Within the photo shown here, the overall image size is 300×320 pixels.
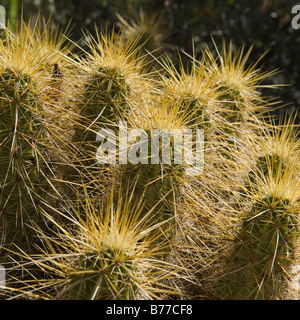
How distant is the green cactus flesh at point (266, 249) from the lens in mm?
1451

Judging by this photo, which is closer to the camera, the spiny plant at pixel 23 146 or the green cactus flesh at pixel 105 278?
the green cactus flesh at pixel 105 278

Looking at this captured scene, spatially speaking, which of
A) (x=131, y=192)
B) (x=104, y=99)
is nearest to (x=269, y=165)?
(x=131, y=192)

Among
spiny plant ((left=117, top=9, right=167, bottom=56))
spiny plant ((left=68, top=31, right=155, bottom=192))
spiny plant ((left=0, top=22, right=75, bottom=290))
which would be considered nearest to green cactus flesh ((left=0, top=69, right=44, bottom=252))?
spiny plant ((left=0, top=22, right=75, bottom=290))

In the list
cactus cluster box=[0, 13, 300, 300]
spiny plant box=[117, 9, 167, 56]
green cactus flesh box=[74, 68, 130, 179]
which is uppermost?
spiny plant box=[117, 9, 167, 56]

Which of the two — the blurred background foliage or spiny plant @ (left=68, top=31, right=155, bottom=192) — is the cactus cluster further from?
the blurred background foliage

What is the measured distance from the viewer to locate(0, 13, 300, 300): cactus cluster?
1391 millimetres

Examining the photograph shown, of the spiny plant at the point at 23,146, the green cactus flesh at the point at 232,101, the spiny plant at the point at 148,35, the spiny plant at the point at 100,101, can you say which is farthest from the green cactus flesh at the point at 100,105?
the spiny plant at the point at 148,35

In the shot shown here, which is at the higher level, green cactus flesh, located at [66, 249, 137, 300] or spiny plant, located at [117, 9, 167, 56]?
spiny plant, located at [117, 9, 167, 56]

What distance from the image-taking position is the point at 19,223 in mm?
1633

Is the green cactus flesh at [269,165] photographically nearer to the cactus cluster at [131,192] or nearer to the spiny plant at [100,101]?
the cactus cluster at [131,192]

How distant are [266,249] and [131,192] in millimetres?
448

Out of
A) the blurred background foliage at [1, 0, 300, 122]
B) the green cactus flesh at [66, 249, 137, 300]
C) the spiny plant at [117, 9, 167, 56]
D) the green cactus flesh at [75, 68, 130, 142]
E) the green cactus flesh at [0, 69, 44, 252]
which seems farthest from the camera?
the blurred background foliage at [1, 0, 300, 122]

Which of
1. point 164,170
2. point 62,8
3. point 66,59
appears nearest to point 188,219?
point 164,170

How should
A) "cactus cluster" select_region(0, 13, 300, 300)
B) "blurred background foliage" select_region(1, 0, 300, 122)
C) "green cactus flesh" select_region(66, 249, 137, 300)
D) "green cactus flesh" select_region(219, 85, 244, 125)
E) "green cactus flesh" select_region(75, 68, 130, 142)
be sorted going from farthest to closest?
"blurred background foliage" select_region(1, 0, 300, 122) < "green cactus flesh" select_region(219, 85, 244, 125) < "green cactus flesh" select_region(75, 68, 130, 142) < "cactus cluster" select_region(0, 13, 300, 300) < "green cactus flesh" select_region(66, 249, 137, 300)
